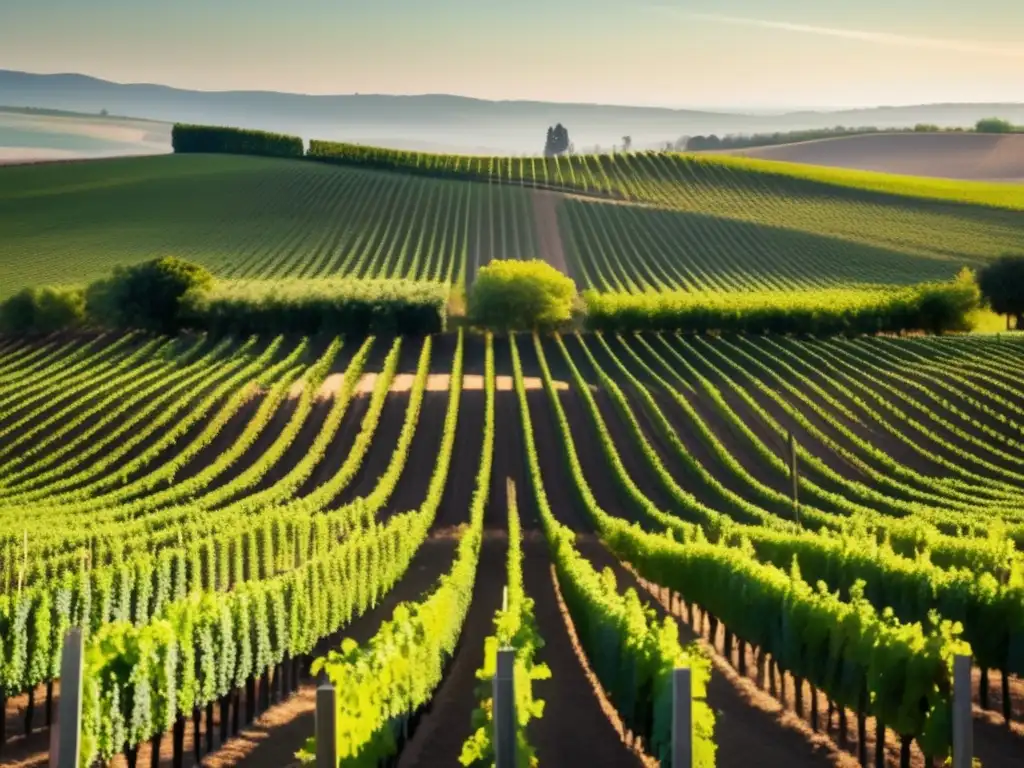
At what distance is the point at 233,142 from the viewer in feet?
488

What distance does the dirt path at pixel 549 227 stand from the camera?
103 m

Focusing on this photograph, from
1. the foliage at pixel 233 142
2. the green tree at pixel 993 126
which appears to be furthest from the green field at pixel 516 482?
the green tree at pixel 993 126

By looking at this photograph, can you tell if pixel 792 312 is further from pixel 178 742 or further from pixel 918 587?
pixel 178 742

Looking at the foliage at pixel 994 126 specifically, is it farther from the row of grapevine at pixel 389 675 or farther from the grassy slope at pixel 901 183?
the row of grapevine at pixel 389 675

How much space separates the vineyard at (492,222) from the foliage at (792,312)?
8.95 meters

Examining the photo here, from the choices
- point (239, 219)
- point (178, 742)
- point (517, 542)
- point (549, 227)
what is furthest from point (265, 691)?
point (239, 219)

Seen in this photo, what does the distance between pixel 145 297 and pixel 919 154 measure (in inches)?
3889

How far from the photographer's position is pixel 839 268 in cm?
9869

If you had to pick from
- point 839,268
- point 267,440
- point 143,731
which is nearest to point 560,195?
point 839,268

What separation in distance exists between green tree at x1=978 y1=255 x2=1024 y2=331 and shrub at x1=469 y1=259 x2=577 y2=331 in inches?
1003

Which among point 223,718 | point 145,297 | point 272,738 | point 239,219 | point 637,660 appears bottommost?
point 272,738

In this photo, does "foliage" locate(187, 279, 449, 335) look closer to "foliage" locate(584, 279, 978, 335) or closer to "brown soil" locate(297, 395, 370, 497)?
"foliage" locate(584, 279, 978, 335)

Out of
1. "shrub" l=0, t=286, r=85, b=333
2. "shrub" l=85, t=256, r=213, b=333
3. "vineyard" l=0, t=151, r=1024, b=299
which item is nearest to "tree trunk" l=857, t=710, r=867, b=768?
"shrub" l=85, t=256, r=213, b=333

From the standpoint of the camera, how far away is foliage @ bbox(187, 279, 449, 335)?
259ft
